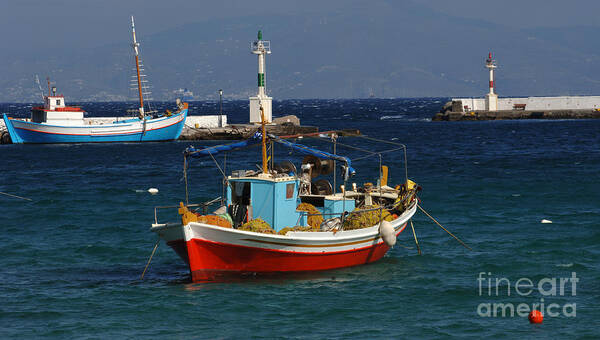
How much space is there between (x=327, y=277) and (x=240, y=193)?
144 inches

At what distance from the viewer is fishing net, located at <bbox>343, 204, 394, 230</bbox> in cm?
2484

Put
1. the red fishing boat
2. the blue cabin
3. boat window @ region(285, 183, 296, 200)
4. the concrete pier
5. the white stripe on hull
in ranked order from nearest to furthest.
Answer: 1. the white stripe on hull
2. the red fishing boat
3. the blue cabin
4. boat window @ region(285, 183, 296, 200)
5. the concrete pier

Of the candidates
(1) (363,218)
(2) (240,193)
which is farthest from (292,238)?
(1) (363,218)

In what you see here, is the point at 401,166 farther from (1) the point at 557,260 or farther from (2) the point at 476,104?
(2) the point at 476,104

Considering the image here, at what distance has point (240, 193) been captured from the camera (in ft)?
80.4

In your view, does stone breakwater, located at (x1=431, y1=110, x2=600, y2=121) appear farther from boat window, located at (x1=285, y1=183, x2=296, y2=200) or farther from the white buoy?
boat window, located at (x1=285, y1=183, x2=296, y2=200)

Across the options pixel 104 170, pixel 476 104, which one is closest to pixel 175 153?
pixel 104 170

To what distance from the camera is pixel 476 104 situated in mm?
135500

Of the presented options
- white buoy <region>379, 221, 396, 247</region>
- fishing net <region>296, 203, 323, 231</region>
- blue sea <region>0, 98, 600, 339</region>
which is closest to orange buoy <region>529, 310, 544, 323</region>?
blue sea <region>0, 98, 600, 339</region>

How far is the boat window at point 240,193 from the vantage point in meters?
24.4

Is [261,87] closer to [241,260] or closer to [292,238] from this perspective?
[241,260]

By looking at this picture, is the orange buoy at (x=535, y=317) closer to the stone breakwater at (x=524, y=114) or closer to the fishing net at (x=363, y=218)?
the fishing net at (x=363, y=218)

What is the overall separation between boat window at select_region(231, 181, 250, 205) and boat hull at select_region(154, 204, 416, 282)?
7.00 feet

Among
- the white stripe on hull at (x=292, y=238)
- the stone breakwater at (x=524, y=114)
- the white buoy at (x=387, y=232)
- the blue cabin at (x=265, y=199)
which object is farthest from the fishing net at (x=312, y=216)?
the stone breakwater at (x=524, y=114)
